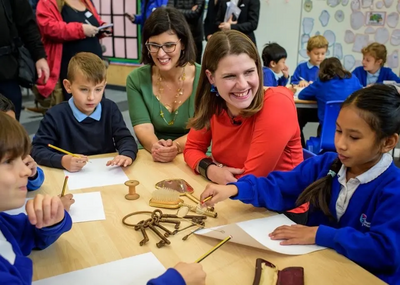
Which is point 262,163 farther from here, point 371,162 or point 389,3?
point 389,3

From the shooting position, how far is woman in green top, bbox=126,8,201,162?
81.7 inches

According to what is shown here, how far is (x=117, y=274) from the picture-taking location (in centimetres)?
95

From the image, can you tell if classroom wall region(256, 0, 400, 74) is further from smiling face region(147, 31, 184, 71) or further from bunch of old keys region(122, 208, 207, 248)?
bunch of old keys region(122, 208, 207, 248)

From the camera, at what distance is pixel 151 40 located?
209cm

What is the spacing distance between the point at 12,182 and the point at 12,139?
0.09m

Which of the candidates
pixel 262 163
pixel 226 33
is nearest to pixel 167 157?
pixel 262 163

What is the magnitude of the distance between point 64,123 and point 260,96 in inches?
38.7

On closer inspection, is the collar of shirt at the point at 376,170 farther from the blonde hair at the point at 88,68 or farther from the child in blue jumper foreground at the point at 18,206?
the blonde hair at the point at 88,68

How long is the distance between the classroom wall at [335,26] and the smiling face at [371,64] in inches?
34.0

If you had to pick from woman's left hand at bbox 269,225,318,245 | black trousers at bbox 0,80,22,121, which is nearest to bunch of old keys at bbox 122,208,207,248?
woman's left hand at bbox 269,225,318,245

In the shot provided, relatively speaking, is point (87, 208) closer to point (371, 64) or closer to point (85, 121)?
point (85, 121)

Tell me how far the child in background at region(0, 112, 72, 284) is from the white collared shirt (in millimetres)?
814

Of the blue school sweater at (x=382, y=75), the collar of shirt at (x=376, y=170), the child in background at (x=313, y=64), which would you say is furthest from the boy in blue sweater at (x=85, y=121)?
the blue school sweater at (x=382, y=75)

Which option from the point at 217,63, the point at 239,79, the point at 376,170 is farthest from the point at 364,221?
the point at 217,63
